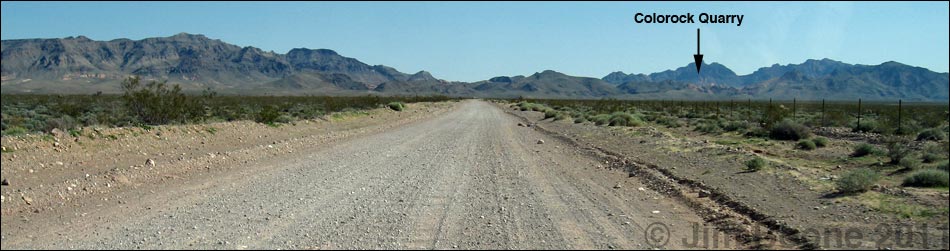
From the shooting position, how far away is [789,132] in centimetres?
2394

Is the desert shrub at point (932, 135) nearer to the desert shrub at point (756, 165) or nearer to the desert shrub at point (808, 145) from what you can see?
the desert shrub at point (808, 145)

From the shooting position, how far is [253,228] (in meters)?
7.62

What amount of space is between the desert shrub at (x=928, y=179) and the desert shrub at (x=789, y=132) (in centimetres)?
1286

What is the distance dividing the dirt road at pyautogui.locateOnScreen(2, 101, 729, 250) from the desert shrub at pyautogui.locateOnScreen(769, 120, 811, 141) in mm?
12942

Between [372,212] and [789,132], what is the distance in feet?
65.3

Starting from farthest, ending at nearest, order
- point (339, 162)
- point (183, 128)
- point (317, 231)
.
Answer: point (183, 128)
point (339, 162)
point (317, 231)

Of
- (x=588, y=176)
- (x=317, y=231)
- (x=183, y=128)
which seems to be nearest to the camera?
(x=317, y=231)

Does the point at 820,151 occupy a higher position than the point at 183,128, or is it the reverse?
the point at 183,128

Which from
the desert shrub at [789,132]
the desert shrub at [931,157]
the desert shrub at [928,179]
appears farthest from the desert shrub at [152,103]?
the desert shrub at [931,157]

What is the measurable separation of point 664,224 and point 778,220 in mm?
1582

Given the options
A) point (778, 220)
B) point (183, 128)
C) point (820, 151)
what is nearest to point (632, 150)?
point (820, 151)

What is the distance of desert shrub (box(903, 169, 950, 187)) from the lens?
35.6ft

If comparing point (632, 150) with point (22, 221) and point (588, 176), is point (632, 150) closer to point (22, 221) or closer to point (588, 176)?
point (588, 176)

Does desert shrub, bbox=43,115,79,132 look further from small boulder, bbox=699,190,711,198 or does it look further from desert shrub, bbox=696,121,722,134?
desert shrub, bbox=696,121,722,134
